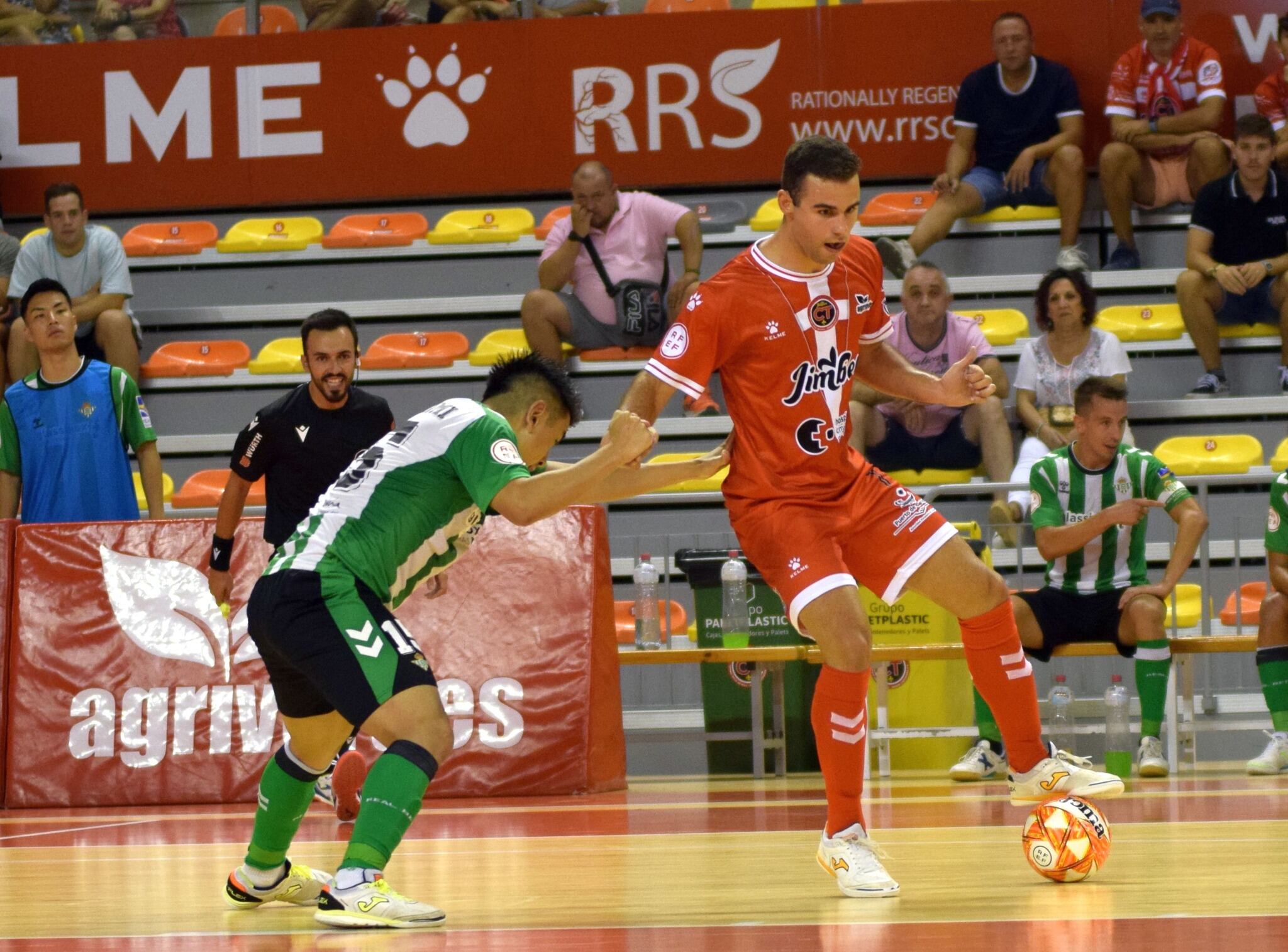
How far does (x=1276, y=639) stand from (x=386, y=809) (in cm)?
548

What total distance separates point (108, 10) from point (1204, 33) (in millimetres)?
8705

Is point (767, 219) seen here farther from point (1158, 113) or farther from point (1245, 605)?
point (1245, 605)

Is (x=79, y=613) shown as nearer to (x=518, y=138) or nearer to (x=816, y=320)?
(x=816, y=320)

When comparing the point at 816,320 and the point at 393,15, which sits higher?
the point at 393,15

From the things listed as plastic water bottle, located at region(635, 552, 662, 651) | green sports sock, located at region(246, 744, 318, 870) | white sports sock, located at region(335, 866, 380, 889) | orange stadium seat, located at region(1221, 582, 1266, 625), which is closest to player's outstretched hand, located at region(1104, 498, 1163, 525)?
orange stadium seat, located at region(1221, 582, 1266, 625)

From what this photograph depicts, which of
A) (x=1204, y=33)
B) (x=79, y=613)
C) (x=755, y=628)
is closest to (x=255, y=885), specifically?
(x=79, y=613)

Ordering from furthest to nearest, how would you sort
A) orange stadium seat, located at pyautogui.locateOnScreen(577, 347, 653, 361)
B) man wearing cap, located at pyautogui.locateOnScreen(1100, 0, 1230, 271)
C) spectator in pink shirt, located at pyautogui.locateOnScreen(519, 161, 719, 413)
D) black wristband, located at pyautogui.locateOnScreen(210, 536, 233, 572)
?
man wearing cap, located at pyautogui.locateOnScreen(1100, 0, 1230, 271) → orange stadium seat, located at pyautogui.locateOnScreen(577, 347, 653, 361) → spectator in pink shirt, located at pyautogui.locateOnScreen(519, 161, 719, 413) → black wristband, located at pyautogui.locateOnScreen(210, 536, 233, 572)

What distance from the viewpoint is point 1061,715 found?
8.52 m

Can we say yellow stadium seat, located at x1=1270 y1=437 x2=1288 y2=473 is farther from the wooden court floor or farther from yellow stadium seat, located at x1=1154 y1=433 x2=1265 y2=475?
the wooden court floor

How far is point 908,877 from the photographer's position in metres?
4.62

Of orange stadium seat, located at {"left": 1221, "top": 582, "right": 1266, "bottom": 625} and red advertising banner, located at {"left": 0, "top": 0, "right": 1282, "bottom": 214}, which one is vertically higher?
red advertising banner, located at {"left": 0, "top": 0, "right": 1282, "bottom": 214}

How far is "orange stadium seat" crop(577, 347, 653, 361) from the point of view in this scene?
453 inches

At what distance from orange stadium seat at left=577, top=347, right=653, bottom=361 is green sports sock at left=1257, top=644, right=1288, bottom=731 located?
4797 millimetres

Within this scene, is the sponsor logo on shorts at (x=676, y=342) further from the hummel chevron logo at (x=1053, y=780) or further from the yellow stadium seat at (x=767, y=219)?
the yellow stadium seat at (x=767, y=219)
